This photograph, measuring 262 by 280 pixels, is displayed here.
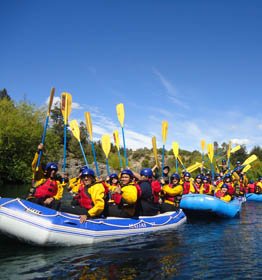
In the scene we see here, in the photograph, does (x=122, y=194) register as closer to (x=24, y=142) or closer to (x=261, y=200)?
(x=261, y=200)

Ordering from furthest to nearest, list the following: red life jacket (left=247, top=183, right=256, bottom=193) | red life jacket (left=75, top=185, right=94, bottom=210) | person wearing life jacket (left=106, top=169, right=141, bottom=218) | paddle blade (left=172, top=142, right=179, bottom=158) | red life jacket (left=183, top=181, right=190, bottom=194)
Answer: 1. red life jacket (left=247, top=183, right=256, bottom=193)
2. paddle blade (left=172, top=142, right=179, bottom=158)
3. red life jacket (left=183, top=181, right=190, bottom=194)
4. person wearing life jacket (left=106, top=169, right=141, bottom=218)
5. red life jacket (left=75, top=185, right=94, bottom=210)

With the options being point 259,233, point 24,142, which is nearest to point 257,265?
point 259,233

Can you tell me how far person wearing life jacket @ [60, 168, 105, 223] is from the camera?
580 cm

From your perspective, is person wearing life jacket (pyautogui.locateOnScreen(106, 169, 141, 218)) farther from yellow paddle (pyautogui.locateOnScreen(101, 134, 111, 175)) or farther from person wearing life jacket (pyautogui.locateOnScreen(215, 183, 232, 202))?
yellow paddle (pyautogui.locateOnScreen(101, 134, 111, 175))

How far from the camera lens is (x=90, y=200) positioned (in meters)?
6.00

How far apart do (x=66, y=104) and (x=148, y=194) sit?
13.5 ft

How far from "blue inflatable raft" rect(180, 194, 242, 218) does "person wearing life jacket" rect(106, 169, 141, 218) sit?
3.23 m

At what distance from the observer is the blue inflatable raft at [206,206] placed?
9.30 m

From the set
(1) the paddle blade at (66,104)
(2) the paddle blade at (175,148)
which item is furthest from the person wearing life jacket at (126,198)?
(2) the paddle blade at (175,148)

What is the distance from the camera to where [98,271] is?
4.53 metres

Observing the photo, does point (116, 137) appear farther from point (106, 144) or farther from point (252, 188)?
point (252, 188)

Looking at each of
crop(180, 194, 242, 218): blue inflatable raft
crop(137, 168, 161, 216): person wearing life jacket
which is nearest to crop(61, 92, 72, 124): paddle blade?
crop(137, 168, 161, 216): person wearing life jacket

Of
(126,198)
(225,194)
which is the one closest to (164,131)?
(225,194)

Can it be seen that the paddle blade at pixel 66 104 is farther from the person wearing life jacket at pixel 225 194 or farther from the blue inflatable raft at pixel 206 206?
the person wearing life jacket at pixel 225 194
